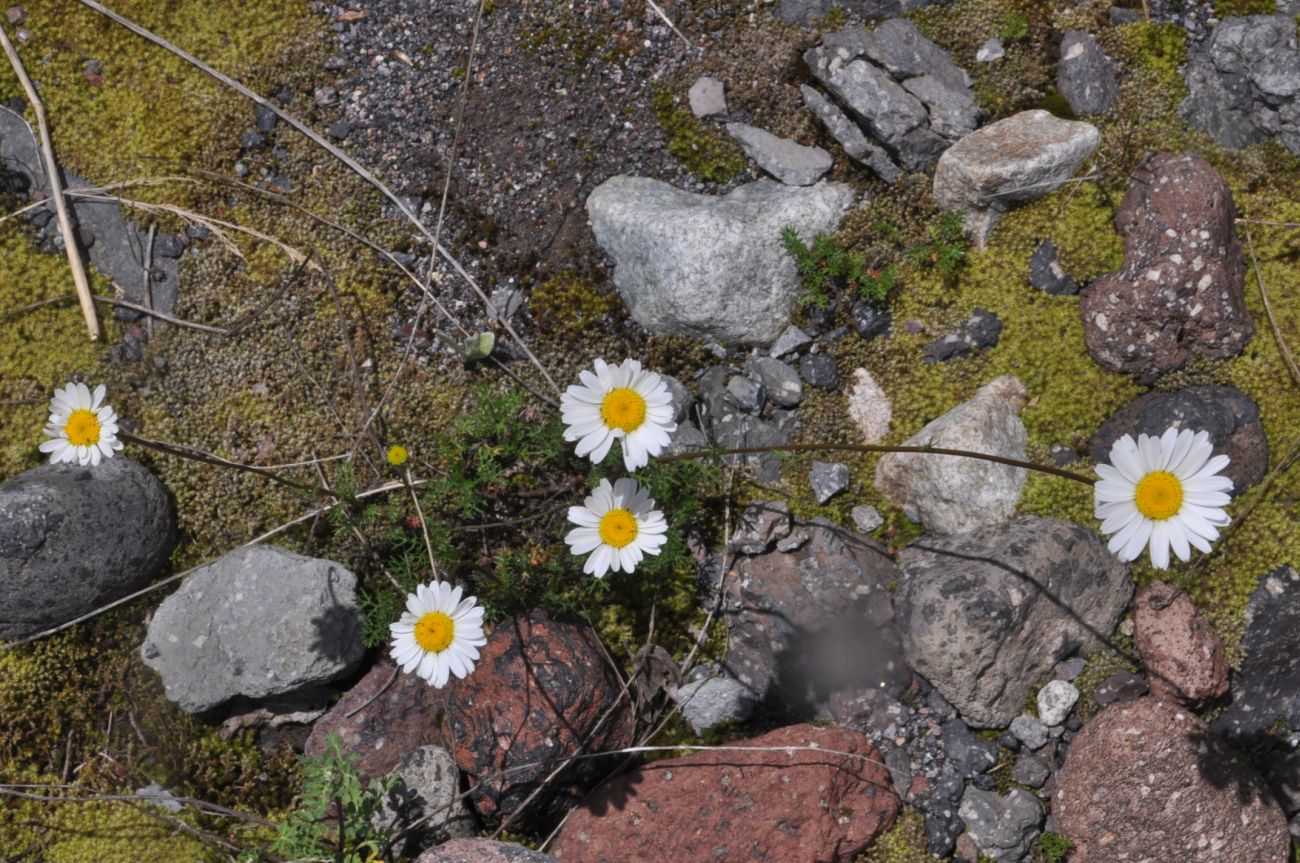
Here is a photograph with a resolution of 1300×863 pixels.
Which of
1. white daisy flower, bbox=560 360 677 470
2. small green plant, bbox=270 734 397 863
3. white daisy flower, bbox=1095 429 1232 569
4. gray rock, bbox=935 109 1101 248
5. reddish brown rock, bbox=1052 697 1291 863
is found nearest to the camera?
white daisy flower, bbox=1095 429 1232 569

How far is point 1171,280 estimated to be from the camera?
466 cm

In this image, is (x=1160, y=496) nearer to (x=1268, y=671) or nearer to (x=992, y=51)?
(x=1268, y=671)

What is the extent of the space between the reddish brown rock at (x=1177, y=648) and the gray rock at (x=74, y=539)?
4.92 m

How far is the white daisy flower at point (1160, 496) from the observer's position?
351cm

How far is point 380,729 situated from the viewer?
4.85m

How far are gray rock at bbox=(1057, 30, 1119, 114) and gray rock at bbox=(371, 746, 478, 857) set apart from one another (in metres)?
4.54

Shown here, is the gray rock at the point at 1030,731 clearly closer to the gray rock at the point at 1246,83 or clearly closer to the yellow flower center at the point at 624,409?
the yellow flower center at the point at 624,409

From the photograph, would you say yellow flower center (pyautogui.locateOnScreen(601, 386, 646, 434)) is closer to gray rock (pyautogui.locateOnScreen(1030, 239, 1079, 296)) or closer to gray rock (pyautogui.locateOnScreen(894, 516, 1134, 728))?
gray rock (pyautogui.locateOnScreen(894, 516, 1134, 728))

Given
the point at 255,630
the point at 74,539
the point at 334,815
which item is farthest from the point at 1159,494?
the point at 74,539

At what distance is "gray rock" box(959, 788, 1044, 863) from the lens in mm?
4781

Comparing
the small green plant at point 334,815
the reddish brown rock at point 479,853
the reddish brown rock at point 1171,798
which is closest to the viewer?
the reddish brown rock at point 479,853

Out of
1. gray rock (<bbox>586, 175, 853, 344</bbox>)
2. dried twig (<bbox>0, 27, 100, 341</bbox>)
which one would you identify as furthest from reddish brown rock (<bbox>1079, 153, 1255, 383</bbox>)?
dried twig (<bbox>0, 27, 100, 341</bbox>)

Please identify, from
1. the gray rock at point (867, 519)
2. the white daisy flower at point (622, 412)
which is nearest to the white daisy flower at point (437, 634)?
the white daisy flower at point (622, 412)

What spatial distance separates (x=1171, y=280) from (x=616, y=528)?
9.50 feet
